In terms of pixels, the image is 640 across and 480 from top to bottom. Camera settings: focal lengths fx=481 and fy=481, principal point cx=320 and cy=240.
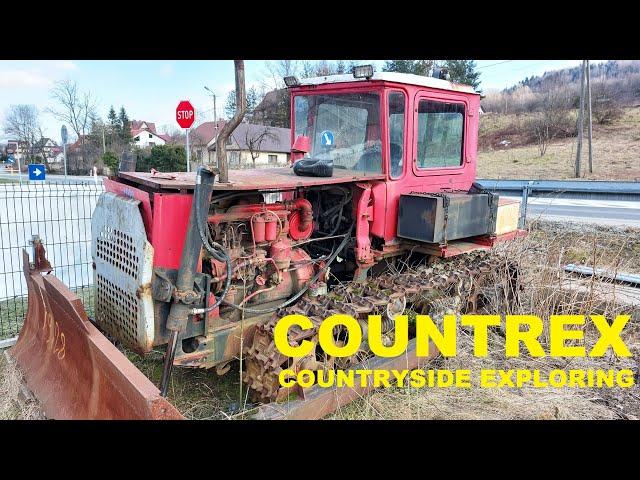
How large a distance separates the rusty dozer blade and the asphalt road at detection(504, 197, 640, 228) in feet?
28.3

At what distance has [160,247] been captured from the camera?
325cm

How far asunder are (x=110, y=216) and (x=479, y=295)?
12.6 ft

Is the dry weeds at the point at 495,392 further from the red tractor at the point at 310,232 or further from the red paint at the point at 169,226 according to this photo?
the red paint at the point at 169,226

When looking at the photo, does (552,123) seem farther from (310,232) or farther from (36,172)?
(310,232)

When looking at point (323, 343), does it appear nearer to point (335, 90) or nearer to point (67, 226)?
point (335, 90)

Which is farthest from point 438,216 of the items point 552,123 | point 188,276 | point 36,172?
point 552,123

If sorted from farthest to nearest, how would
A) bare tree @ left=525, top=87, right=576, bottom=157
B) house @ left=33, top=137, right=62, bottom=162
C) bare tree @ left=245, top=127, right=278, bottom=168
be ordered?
house @ left=33, top=137, right=62, bottom=162, bare tree @ left=525, top=87, right=576, bottom=157, bare tree @ left=245, top=127, right=278, bottom=168

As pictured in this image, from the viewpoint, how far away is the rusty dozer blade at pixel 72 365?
8.76ft

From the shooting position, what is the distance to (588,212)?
40.1ft

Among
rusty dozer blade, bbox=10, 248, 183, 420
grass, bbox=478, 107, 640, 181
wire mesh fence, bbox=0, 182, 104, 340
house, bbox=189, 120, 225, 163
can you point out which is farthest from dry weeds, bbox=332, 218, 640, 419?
house, bbox=189, 120, 225, 163

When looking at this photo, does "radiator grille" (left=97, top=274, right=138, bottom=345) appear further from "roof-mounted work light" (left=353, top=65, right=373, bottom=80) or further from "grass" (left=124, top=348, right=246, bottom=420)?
"roof-mounted work light" (left=353, top=65, right=373, bottom=80)

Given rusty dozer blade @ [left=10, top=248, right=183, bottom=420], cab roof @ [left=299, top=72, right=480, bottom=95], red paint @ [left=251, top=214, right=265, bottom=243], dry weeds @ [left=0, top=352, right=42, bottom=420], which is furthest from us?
cab roof @ [left=299, top=72, right=480, bottom=95]

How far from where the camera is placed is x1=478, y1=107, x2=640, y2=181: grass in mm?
24359

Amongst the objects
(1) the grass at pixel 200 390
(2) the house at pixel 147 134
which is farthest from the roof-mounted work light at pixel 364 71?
(2) the house at pixel 147 134
